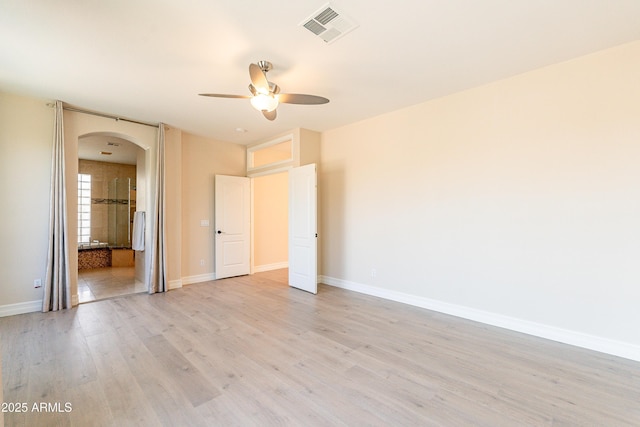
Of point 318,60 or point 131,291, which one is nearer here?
point 318,60

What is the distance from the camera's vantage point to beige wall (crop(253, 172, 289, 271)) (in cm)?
654

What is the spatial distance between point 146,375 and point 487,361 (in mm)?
3008

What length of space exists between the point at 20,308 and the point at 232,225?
323 cm

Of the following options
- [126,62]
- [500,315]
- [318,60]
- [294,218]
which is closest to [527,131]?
[500,315]

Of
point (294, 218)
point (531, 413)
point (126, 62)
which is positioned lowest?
point (531, 413)

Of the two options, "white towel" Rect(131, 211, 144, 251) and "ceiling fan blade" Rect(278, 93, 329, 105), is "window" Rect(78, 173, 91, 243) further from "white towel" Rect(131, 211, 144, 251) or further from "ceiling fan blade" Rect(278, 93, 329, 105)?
"ceiling fan blade" Rect(278, 93, 329, 105)

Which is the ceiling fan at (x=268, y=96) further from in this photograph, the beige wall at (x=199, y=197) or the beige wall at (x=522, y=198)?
the beige wall at (x=199, y=197)

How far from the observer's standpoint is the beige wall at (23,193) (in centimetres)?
368

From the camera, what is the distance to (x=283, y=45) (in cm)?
265

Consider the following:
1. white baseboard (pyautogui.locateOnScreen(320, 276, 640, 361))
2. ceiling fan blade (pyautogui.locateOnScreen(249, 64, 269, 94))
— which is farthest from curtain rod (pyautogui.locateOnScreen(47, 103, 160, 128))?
white baseboard (pyautogui.locateOnScreen(320, 276, 640, 361))

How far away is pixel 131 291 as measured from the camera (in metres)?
4.84

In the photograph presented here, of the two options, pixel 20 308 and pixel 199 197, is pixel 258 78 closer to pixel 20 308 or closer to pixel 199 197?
pixel 199 197

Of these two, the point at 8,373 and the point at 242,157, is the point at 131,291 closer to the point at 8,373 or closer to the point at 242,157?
the point at 8,373

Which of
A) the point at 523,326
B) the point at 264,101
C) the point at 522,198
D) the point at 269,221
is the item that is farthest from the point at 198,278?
the point at 522,198
